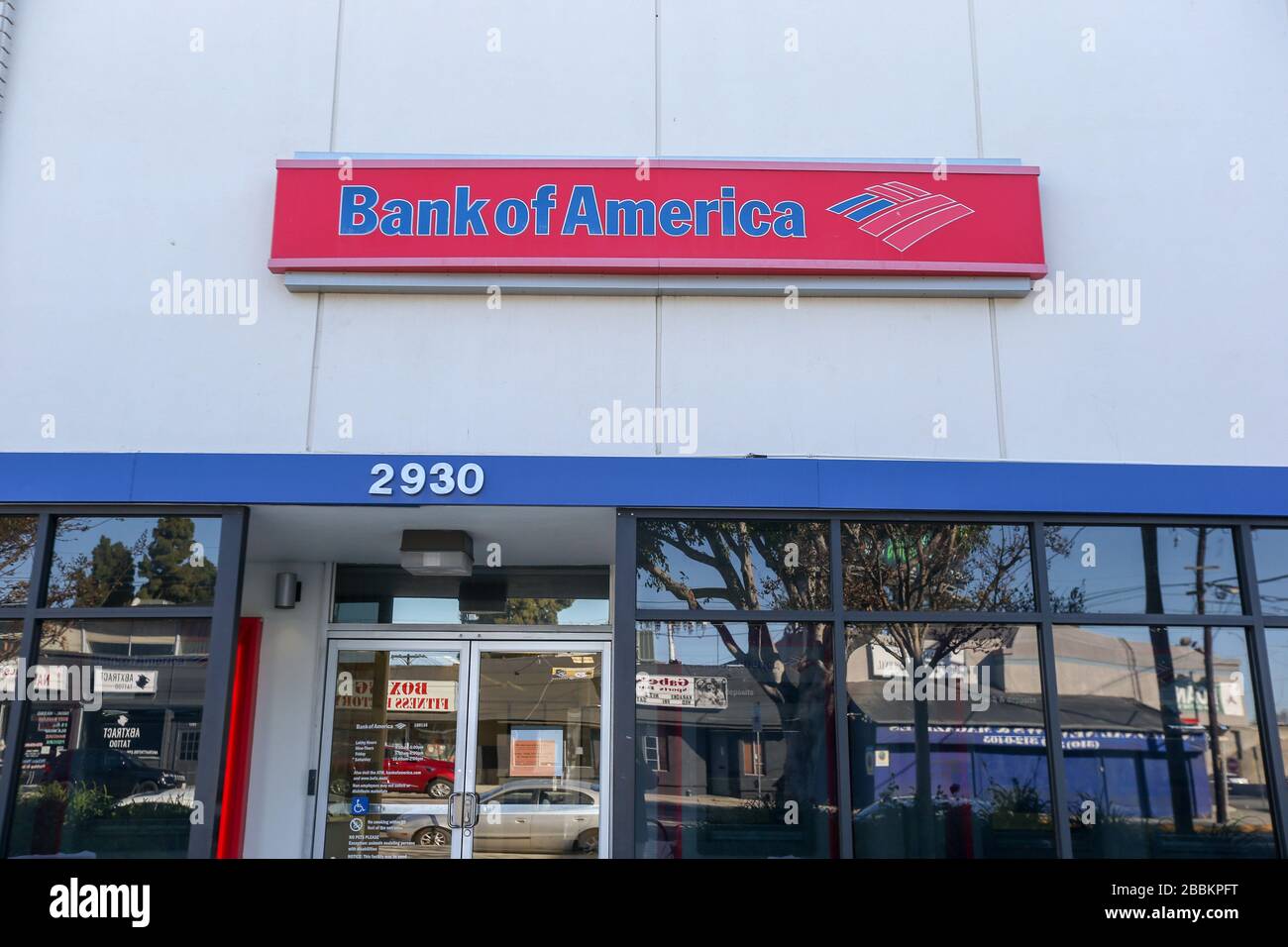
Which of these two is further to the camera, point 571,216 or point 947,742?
point 571,216

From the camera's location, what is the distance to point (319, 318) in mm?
7008

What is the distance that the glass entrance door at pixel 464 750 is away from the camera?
804 centimetres

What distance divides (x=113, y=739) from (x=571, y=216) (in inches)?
174

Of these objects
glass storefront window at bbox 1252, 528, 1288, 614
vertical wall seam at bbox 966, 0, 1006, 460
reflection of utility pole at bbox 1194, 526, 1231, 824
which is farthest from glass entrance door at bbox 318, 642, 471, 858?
glass storefront window at bbox 1252, 528, 1288, 614

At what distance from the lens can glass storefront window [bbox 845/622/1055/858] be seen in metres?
6.34

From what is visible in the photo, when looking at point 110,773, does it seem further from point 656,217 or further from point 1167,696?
point 1167,696

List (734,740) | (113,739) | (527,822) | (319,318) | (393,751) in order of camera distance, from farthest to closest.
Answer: (393,751)
(527,822)
(319,318)
(113,739)
(734,740)

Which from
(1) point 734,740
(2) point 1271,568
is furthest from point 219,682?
(2) point 1271,568

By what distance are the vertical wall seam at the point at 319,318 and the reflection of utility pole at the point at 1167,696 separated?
17.7 ft

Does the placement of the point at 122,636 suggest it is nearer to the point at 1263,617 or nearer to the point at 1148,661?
the point at 1148,661

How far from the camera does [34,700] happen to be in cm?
656

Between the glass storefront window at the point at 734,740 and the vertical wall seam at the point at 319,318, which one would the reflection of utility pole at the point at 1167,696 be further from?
the vertical wall seam at the point at 319,318
